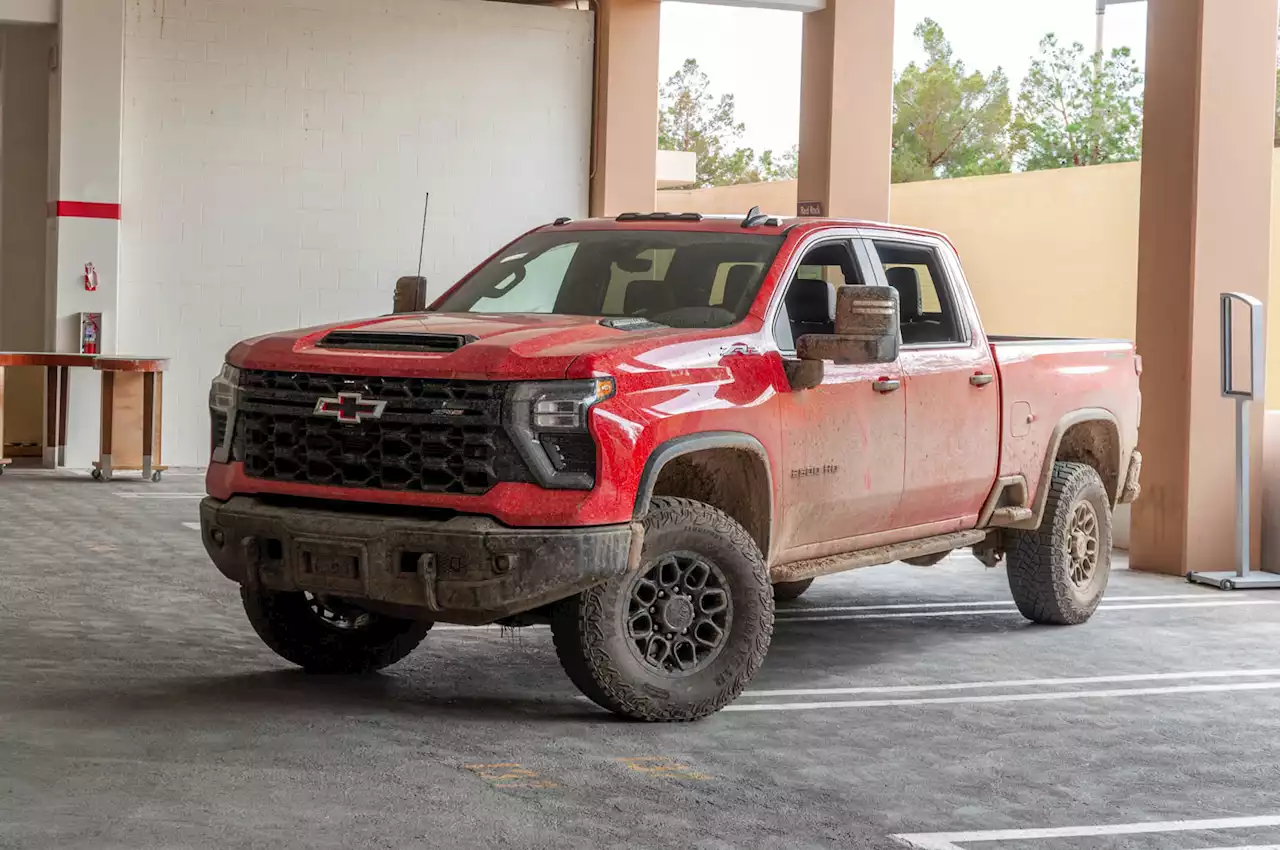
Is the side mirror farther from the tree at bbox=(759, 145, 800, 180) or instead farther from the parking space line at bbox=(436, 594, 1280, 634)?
the tree at bbox=(759, 145, 800, 180)

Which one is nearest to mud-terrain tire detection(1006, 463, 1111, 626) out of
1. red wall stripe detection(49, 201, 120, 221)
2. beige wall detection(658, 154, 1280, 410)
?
red wall stripe detection(49, 201, 120, 221)

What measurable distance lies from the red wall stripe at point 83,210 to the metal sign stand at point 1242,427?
10610mm

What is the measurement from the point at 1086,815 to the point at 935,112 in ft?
196

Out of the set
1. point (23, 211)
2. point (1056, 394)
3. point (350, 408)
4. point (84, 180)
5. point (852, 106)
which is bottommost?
point (350, 408)

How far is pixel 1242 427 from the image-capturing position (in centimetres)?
1048

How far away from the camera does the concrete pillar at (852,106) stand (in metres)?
15.2

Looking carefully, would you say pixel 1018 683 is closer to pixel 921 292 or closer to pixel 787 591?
pixel 921 292

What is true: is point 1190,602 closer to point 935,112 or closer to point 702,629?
point 702,629

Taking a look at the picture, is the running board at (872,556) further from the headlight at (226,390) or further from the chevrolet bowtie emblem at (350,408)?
the headlight at (226,390)

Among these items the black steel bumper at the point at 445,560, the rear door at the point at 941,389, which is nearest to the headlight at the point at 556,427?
the black steel bumper at the point at 445,560

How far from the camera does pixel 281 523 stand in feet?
19.5

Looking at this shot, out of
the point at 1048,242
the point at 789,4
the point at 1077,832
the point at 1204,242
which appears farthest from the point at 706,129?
the point at 1077,832

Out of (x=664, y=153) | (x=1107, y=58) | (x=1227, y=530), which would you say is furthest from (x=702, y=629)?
(x=1107, y=58)

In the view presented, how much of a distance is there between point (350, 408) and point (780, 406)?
1.73 metres
